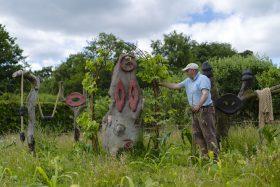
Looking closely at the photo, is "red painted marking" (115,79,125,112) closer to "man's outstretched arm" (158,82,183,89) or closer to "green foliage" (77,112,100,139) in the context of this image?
"green foliage" (77,112,100,139)

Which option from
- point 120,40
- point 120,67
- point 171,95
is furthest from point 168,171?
point 171,95

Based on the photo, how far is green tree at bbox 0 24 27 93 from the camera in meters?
25.9

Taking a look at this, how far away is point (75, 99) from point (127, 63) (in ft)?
6.61

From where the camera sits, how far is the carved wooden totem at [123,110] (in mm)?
7045

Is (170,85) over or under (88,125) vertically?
over

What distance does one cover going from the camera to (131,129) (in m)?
7.11

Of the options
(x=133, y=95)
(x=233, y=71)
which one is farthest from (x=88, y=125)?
(x=233, y=71)

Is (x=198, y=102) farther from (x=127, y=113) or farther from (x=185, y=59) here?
(x=185, y=59)

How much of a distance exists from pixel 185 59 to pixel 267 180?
2828 centimetres

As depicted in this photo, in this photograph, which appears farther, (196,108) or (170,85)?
(170,85)

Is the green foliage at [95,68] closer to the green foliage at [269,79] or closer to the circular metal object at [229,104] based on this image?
the circular metal object at [229,104]

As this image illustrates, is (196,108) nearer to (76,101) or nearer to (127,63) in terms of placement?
(127,63)

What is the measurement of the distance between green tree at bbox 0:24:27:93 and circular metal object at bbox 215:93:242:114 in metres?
20.4

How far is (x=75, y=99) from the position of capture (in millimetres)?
8781
